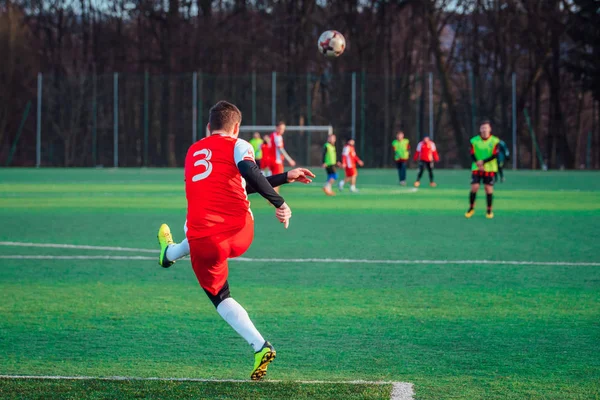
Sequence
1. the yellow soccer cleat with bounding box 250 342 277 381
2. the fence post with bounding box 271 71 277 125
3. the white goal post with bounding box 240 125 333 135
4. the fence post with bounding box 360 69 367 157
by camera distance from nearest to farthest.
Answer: the yellow soccer cleat with bounding box 250 342 277 381 → the white goal post with bounding box 240 125 333 135 → the fence post with bounding box 360 69 367 157 → the fence post with bounding box 271 71 277 125

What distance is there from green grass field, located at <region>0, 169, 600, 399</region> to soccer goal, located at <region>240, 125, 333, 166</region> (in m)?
32.3

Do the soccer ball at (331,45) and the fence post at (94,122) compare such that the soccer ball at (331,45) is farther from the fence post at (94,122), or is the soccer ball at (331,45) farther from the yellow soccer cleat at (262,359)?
the fence post at (94,122)

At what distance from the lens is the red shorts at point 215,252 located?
19.6ft

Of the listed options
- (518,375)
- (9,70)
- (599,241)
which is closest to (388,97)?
(9,70)

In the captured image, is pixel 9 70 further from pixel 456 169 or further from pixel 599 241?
pixel 599 241

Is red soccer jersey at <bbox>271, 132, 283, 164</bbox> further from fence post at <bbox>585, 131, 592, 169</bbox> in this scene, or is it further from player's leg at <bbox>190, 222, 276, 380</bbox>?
fence post at <bbox>585, 131, 592, 169</bbox>

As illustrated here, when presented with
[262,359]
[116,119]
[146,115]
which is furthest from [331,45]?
[116,119]

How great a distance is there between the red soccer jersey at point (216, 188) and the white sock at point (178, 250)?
0.39m

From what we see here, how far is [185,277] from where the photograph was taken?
11141 millimetres

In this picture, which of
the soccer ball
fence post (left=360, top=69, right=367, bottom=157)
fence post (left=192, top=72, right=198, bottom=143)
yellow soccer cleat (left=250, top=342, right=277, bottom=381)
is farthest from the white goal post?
yellow soccer cleat (left=250, top=342, right=277, bottom=381)

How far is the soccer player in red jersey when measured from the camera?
599 centimetres

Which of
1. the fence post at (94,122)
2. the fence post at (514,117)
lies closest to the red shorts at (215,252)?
the fence post at (514,117)

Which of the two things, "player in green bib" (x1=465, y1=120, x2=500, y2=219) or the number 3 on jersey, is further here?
"player in green bib" (x1=465, y1=120, x2=500, y2=219)

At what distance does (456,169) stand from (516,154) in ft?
11.3
